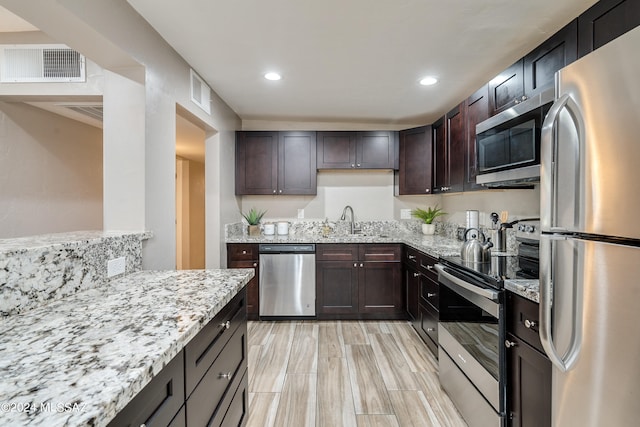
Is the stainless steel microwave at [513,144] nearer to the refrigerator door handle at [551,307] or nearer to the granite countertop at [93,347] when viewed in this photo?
the refrigerator door handle at [551,307]

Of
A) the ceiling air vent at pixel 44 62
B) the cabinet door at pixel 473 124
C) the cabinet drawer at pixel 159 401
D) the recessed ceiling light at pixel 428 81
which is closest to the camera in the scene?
the cabinet drawer at pixel 159 401

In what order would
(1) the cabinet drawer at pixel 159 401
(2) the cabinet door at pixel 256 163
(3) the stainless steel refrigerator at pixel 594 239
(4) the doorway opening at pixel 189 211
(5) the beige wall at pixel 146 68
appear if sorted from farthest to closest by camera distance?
(4) the doorway opening at pixel 189 211, (2) the cabinet door at pixel 256 163, (5) the beige wall at pixel 146 68, (3) the stainless steel refrigerator at pixel 594 239, (1) the cabinet drawer at pixel 159 401

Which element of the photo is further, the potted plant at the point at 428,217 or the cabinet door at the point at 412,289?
the potted plant at the point at 428,217

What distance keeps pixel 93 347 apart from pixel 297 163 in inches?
124

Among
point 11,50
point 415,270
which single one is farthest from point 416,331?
point 11,50

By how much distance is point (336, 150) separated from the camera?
12.3 ft

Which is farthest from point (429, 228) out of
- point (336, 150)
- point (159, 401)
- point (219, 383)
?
point (159, 401)

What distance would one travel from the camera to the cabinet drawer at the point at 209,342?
995 mm

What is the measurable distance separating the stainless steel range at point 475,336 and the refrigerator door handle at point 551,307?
17.5 inches

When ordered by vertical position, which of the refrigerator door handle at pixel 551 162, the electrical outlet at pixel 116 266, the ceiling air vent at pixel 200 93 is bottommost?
the electrical outlet at pixel 116 266

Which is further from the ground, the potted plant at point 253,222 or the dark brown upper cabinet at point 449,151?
the dark brown upper cabinet at point 449,151

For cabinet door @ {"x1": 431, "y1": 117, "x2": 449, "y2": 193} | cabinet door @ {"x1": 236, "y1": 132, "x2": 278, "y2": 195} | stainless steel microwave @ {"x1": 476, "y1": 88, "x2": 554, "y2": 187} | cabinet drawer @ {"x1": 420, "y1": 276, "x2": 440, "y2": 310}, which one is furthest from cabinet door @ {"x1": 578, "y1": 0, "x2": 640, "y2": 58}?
cabinet door @ {"x1": 236, "y1": 132, "x2": 278, "y2": 195}

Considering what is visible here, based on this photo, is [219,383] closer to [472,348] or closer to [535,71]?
[472,348]

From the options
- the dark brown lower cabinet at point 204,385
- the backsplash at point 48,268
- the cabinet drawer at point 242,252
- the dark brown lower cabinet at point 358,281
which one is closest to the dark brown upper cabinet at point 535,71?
the dark brown lower cabinet at point 358,281
